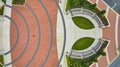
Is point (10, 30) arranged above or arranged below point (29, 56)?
above

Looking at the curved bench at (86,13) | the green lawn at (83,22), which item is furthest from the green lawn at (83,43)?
the curved bench at (86,13)

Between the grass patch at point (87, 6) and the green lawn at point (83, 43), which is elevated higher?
the grass patch at point (87, 6)

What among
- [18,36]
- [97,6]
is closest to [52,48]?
[18,36]

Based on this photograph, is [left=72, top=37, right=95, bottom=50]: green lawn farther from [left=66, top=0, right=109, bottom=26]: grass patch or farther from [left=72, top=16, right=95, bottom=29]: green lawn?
[left=66, top=0, right=109, bottom=26]: grass patch

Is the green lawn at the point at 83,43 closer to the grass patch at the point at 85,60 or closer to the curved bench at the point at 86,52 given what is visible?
the curved bench at the point at 86,52

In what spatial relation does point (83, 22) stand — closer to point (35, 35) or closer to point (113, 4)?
point (113, 4)

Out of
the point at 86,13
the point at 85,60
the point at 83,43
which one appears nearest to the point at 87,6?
the point at 86,13

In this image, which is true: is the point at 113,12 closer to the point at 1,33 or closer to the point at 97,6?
the point at 97,6
